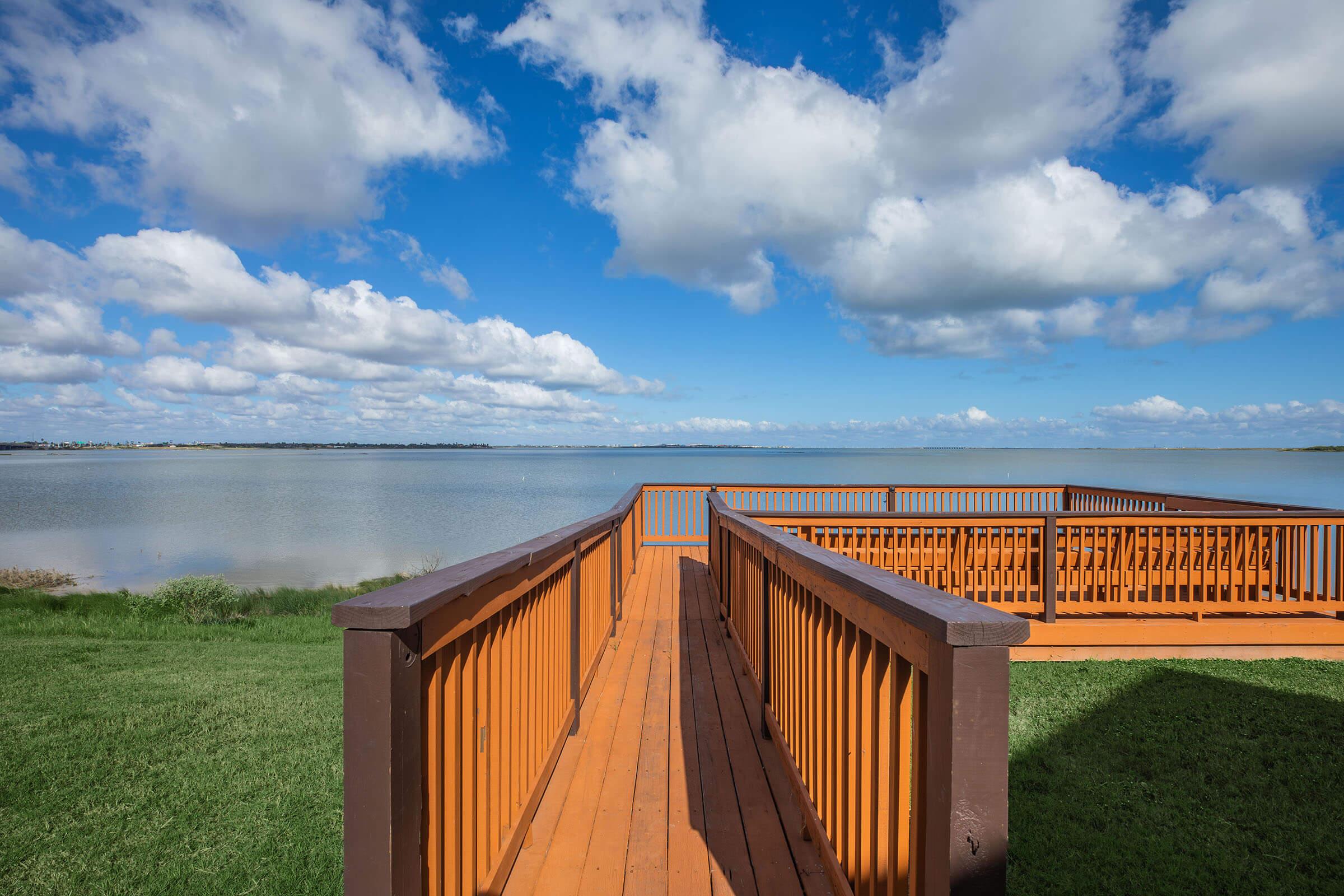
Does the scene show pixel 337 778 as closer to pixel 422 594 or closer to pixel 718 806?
pixel 718 806

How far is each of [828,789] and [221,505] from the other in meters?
46.2

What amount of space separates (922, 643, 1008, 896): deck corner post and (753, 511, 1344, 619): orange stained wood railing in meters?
4.13

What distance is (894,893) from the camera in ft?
4.32

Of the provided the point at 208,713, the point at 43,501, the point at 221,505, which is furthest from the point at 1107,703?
the point at 43,501

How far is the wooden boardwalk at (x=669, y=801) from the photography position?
6.39 feet

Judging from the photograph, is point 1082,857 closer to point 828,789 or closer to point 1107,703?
point 828,789

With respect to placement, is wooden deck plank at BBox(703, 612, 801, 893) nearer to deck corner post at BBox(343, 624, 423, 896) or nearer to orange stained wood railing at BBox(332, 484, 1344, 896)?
orange stained wood railing at BBox(332, 484, 1344, 896)

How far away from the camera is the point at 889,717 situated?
136 cm

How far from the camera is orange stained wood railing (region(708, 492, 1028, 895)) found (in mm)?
949

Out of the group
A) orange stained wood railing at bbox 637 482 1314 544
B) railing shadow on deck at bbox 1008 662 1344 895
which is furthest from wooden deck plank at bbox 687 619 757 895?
orange stained wood railing at bbox 637 482 1314 544

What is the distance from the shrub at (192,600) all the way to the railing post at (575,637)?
29.3 feet

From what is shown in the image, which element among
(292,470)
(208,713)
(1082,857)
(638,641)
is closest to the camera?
(1082,857)

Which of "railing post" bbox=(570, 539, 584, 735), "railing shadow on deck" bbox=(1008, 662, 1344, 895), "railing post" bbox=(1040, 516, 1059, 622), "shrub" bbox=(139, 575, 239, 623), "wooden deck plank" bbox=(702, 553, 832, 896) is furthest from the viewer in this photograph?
"shrub" bbox=(139, 575, 239, 623)

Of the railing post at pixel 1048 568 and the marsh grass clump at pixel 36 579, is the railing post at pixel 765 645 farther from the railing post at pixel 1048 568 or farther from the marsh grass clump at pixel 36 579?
the marsh grass clump at pixel 36 579
